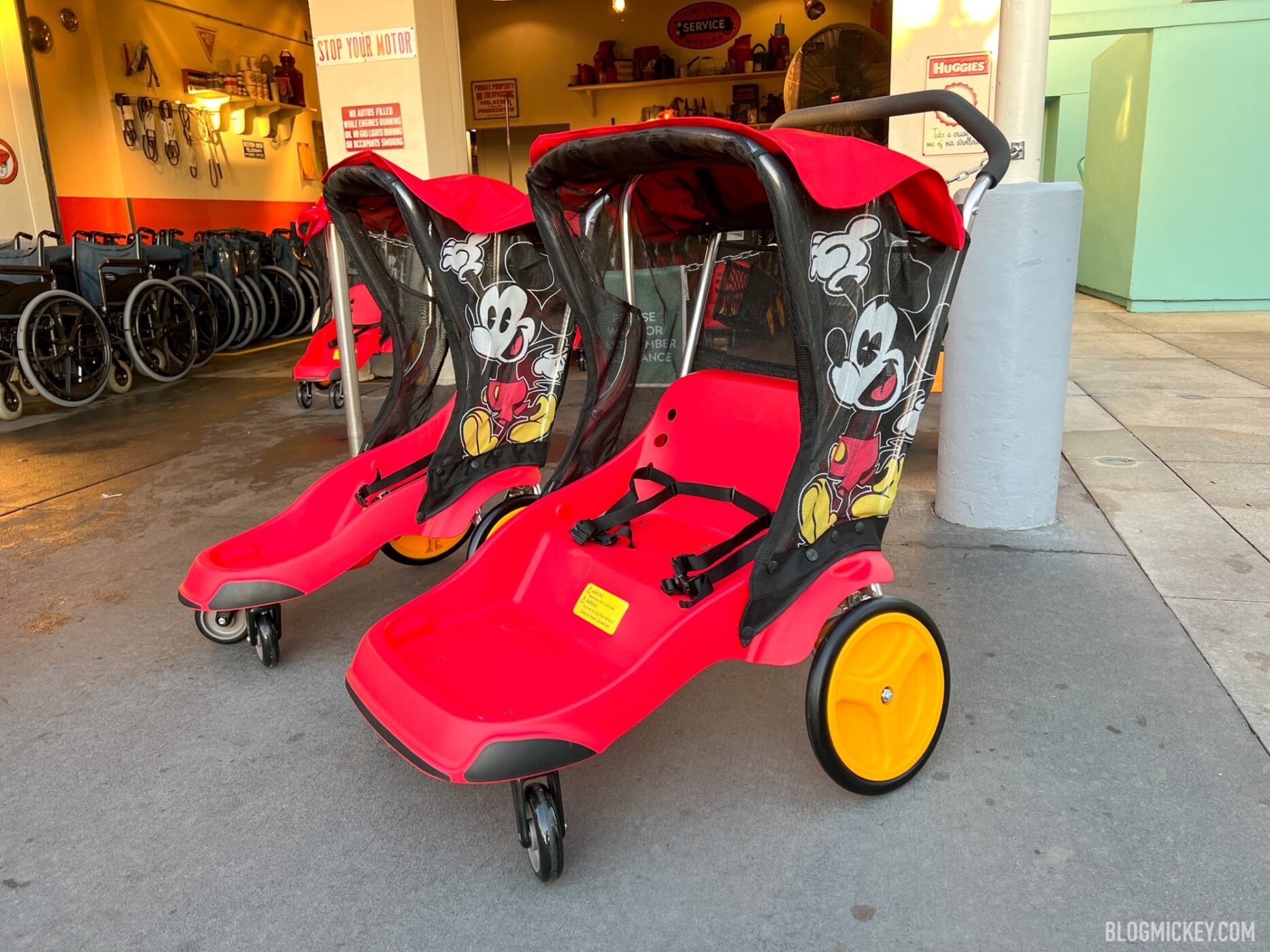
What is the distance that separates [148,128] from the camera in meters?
9.64

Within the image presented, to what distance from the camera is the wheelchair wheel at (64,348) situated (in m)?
5.86

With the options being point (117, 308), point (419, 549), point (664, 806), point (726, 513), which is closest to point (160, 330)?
point (117, 308)

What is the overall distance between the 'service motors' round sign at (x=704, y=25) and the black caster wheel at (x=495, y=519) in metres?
10.7

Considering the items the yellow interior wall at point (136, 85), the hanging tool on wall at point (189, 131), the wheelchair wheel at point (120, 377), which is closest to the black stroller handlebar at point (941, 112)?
the wheelchair wheel at point (120, 377)

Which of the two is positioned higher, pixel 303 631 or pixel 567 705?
pixel 567 705

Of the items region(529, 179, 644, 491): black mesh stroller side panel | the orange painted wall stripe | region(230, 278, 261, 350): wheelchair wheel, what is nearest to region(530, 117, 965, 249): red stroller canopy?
region(529, 179, 644, 491): black mesh stroller side panel

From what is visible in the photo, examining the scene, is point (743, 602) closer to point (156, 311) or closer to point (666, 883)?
point (666, 883)

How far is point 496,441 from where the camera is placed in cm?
292

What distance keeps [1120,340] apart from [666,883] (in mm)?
7799

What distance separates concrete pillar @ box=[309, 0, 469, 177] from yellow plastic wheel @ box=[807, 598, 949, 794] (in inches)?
214

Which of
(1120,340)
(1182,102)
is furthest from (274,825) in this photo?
(1182,102)

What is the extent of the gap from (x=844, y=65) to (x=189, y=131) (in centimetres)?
765

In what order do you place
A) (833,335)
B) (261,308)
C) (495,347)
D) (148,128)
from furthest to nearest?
(148,128) → (261,308) → (495,347) → (833,335)

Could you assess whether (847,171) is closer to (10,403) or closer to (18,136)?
(10,403)
